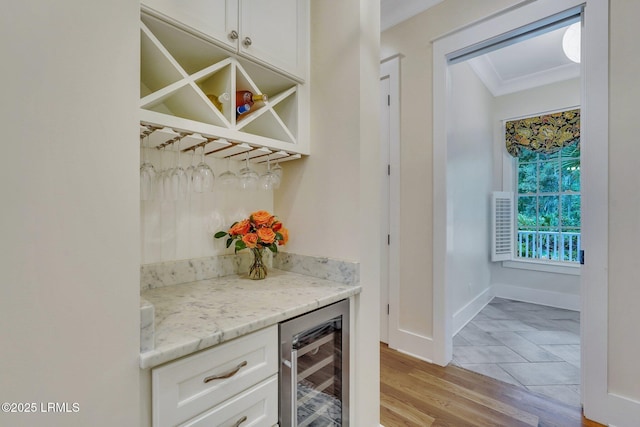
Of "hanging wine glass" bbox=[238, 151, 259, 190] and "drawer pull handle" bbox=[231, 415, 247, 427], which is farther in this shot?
"hanging wine glass" bbox=[238, 151, 259, 190]

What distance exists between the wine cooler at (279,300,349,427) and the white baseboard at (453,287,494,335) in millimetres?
2117

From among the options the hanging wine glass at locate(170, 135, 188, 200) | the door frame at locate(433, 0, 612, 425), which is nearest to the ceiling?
the door frame at locate(433, 0, 612, 425)

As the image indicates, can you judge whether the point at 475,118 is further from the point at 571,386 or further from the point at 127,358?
the point at 127,358

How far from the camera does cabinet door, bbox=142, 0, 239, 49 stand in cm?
101

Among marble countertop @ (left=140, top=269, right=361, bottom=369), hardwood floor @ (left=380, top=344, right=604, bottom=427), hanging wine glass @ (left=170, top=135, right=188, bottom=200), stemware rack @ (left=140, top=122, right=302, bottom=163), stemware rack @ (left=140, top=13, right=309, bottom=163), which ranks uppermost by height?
stemware rack @ (left=140, top=13, right=309, bottom=163)

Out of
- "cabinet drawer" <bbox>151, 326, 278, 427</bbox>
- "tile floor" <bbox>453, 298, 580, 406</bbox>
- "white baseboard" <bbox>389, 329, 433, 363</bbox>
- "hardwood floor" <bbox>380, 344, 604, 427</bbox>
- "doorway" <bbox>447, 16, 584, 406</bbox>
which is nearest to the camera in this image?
"cabinet drawer" <bbox>151, 326, 278, 427</bbox>

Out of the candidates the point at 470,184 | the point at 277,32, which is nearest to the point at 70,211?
the point at 277,32

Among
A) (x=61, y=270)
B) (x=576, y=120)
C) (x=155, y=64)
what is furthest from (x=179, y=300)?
(x=576, y=120)

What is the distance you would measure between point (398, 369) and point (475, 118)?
10.2 ft

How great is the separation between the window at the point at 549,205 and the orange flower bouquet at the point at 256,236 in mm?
4135

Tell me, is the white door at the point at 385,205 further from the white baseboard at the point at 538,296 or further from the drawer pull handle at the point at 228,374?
the white baseboard at the point at 538,296

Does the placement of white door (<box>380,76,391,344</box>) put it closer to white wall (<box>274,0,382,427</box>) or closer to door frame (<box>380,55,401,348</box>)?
door frame (<box>380,55,401,348</box>)

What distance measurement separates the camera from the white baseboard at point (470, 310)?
2.97m

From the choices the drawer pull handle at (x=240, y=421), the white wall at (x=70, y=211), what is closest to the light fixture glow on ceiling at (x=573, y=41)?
the white wall at (x=70, y=211)
